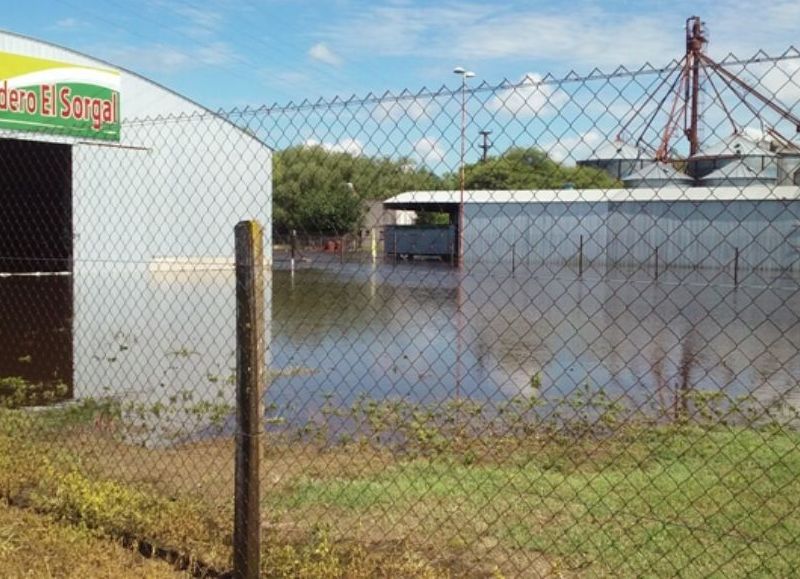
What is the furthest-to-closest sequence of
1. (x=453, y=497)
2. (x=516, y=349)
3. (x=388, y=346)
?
1. (x=388, y=346)
2. (x=516, y=349)
3. (x=453, y=497)

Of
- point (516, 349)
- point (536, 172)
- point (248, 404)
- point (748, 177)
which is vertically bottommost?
point (516, 349)

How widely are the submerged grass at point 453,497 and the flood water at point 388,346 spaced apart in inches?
55.4

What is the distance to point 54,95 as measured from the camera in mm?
24484

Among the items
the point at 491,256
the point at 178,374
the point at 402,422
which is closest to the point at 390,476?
the point at 402,422

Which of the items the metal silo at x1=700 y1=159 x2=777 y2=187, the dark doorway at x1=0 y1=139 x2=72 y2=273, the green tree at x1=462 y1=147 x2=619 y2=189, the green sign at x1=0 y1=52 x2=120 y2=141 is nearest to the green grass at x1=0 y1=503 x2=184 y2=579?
the green tree at x1=462 y1=147 x2=619 y2=189

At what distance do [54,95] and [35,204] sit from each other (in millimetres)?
6541

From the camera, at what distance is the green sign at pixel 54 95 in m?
23.3

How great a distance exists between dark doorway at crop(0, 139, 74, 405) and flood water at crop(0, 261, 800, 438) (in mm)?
80

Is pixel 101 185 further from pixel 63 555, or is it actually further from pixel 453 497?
pixel 63 555

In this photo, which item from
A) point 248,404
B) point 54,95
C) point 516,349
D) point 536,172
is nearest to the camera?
point 248,404

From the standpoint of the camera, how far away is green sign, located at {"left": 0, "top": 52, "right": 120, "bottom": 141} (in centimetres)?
2334

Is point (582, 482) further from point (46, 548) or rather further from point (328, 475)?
point (46, 548)

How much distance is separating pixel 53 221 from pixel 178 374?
20.8 meters

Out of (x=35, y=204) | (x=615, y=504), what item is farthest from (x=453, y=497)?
(x=35, y=204)
